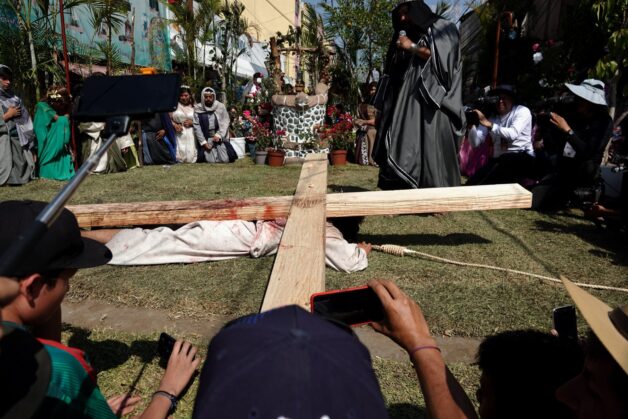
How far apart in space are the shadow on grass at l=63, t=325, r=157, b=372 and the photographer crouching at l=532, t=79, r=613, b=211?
457 cm

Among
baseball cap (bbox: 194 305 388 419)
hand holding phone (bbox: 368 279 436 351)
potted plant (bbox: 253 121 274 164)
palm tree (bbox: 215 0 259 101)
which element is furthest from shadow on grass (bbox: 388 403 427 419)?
palm tree (bbox: 215 0 259 101)

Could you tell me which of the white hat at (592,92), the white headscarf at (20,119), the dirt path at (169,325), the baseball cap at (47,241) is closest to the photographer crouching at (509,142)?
the white hat at (592,92)

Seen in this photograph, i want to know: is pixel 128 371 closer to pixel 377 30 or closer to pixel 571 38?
pixel 571 38

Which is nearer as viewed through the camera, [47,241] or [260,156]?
[47,241]

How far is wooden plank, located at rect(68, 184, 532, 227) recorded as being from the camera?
3551mm

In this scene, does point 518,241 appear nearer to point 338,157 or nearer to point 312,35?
point 338,157

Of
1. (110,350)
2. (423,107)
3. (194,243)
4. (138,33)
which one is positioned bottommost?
(110,350)

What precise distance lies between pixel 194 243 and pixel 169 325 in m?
0.96

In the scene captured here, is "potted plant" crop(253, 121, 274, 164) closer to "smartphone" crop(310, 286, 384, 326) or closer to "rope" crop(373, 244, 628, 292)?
"rope" crop(373, 244, 628, 292)

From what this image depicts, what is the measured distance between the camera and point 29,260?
1145 mm

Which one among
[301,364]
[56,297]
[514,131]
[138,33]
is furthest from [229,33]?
[301,364]

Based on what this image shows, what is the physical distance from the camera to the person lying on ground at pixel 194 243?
3.50 m

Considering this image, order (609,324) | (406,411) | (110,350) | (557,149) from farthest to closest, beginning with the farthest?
(557,149) → (110,350) → (406,411) → (609,324)

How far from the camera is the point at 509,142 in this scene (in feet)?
17.6
